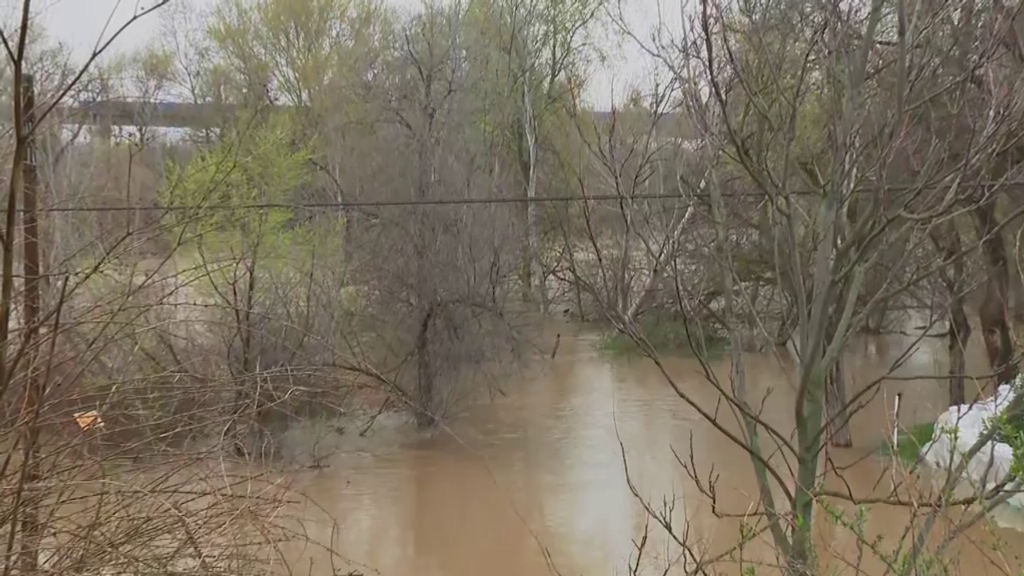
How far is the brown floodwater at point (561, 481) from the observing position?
6.45m

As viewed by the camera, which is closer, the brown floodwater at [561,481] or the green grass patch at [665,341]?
the brown floodwater at [561,481]

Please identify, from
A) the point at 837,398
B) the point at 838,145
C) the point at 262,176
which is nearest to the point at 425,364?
the point at 262,176

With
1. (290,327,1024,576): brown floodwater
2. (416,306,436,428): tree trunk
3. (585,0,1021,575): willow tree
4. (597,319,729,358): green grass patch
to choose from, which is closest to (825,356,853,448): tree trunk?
(290,327,1024,576): brown floodwater

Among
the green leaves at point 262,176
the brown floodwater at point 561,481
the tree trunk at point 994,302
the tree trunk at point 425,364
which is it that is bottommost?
the brown floodwater at point 561,481

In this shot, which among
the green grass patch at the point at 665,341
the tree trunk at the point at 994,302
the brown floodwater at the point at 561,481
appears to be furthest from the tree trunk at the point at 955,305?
the green grass patch at the point at 665,341

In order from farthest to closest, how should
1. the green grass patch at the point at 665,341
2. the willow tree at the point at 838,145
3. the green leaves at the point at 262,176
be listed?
the green grass patch at the point at 665,341
the green leaves at the point at 262,176
the willow tree at the point at 838,145

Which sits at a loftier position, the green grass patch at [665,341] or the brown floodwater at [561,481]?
the green grass patch at [665,341]

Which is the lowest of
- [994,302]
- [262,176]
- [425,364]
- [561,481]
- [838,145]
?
[561,481]

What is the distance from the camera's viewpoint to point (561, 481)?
314 inches

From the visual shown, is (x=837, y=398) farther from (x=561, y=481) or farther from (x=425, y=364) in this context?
(x=425, y=364)

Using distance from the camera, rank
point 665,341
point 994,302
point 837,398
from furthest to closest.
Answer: point 665,341 < point 994,302 < point 837,398

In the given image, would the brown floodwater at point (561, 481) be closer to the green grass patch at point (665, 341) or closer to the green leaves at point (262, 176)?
the green grass patch at point (665, 341)

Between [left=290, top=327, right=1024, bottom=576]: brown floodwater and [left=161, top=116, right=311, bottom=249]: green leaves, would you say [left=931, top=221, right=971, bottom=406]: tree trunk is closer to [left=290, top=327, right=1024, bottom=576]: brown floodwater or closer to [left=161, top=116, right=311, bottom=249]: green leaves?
[left=290, top=327, right=1024, bottom=576]: brown floodwater

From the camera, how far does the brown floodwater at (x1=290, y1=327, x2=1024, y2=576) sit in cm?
645
